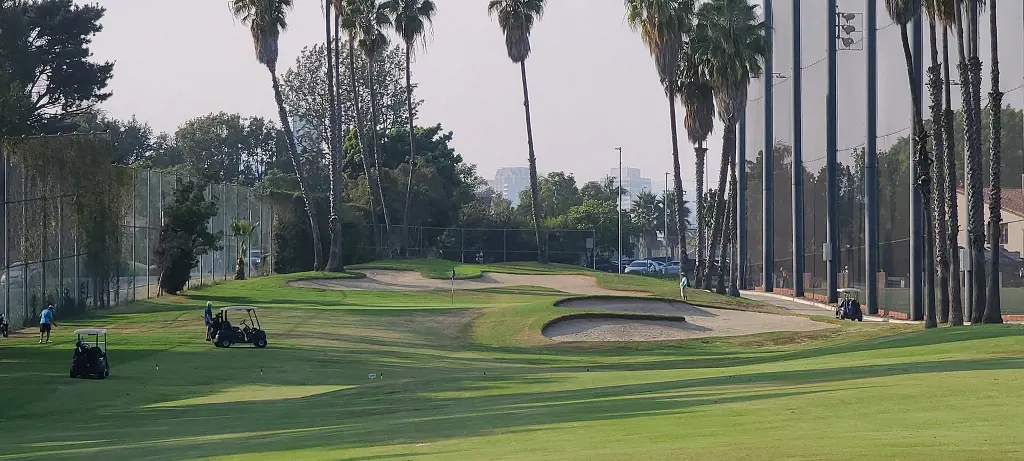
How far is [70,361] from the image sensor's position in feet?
108

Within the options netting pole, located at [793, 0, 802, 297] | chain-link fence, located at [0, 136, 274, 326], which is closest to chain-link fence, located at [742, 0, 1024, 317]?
netting pole, located at [793, 0, 802, 297]

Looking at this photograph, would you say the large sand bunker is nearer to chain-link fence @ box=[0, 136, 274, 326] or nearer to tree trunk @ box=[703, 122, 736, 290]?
tree trunk @ box=[703, 122, 736, 290]

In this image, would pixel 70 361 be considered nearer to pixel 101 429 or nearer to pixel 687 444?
pixel 101 429

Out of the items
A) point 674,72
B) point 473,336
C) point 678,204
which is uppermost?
point 674,72

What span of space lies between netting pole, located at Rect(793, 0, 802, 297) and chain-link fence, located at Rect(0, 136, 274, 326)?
33231mm

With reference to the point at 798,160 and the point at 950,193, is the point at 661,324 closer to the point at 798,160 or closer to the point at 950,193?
the point at 950,193

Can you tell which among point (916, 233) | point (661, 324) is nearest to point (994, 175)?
point (916, 233)

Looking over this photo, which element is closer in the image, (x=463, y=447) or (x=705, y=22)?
(x=463, y=447)

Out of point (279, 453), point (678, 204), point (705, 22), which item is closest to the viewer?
point (279, 453)

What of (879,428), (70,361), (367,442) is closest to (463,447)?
(367,442)

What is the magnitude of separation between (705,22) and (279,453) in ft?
166

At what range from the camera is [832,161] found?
2510 inches

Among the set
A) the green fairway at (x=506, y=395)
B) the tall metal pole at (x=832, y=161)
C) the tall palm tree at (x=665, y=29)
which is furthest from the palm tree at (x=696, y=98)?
Answer: the green fairway at (x=506, y=395)

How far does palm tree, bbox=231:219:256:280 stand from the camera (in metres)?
69.6
